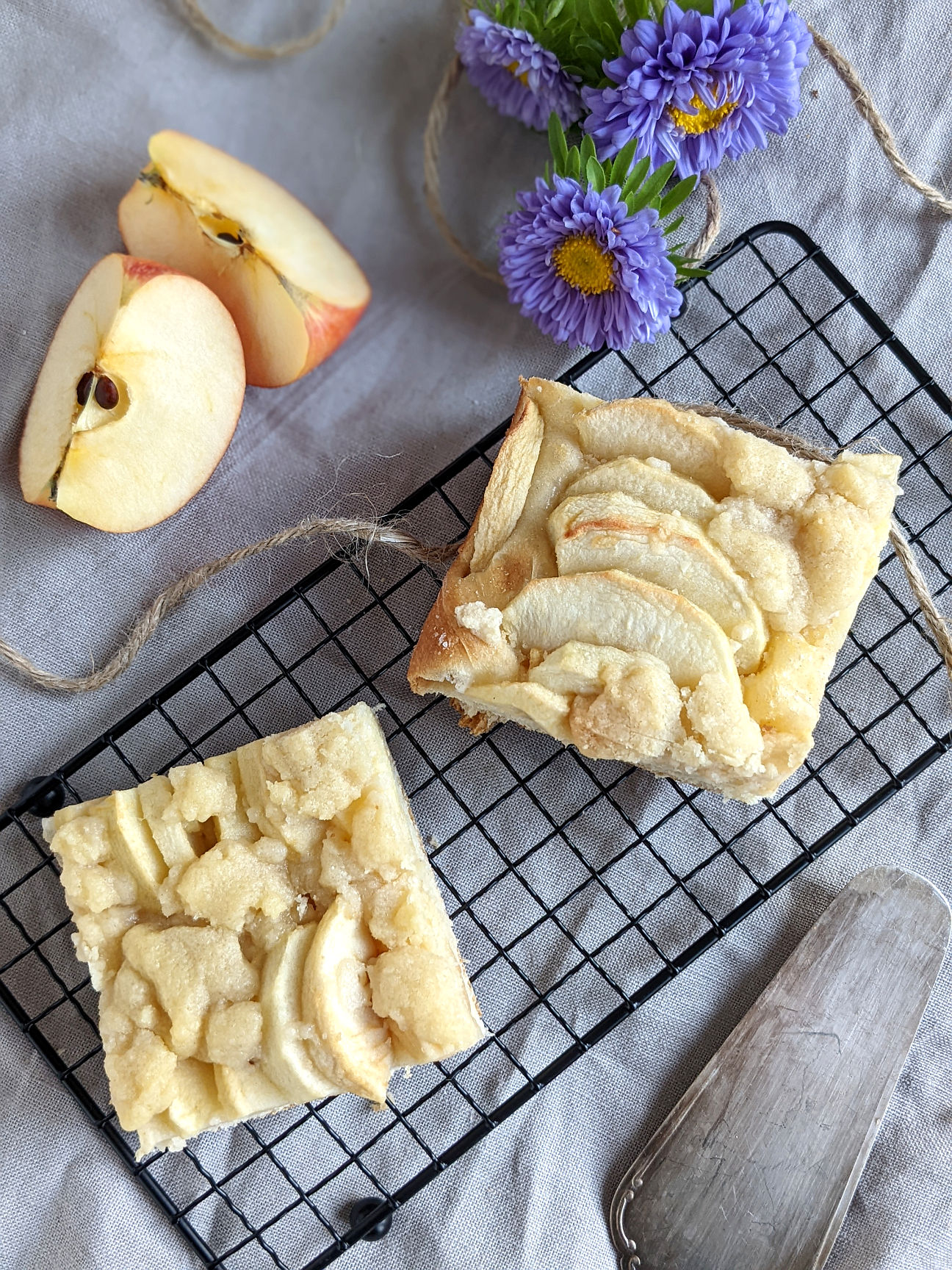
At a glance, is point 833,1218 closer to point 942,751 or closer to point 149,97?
point 942,751

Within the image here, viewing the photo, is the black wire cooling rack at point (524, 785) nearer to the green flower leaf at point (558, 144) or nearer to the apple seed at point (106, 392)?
the green flower leaf at point (558, 144)

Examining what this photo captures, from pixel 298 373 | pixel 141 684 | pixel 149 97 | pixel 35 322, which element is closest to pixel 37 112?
pixel 149 97

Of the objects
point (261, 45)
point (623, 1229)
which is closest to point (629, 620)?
point (623, 1229)

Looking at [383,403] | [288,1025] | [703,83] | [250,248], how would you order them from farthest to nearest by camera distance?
1. [383,403]
2. [250,248]
3. [703,83]
4. [288,1025]

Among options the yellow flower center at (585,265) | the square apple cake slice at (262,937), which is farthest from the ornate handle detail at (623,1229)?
the yellow flower center at (585,265)

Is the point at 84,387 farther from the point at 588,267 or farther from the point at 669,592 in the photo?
the point at 669,592
